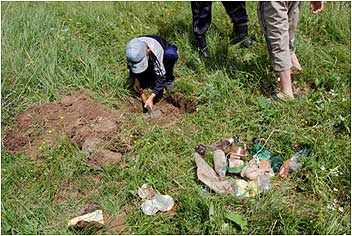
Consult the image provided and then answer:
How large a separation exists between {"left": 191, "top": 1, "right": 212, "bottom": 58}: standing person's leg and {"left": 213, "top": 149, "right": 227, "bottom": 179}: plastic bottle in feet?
4.26

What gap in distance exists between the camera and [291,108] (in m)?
3.20

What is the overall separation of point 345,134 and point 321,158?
322 mm

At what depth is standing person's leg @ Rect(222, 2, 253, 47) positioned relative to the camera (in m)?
4.05

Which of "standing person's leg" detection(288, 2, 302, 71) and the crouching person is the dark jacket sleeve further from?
"standing person's leg" detection(288, 2, 302, 71)

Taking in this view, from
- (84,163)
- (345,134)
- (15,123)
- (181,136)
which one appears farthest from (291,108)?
(15,123)

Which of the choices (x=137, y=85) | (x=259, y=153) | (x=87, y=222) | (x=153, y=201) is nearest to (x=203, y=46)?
(x=137, y=85)

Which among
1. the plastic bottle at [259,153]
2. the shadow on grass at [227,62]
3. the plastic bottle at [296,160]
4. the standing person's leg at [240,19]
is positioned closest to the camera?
the plastic bottle at [296,160]

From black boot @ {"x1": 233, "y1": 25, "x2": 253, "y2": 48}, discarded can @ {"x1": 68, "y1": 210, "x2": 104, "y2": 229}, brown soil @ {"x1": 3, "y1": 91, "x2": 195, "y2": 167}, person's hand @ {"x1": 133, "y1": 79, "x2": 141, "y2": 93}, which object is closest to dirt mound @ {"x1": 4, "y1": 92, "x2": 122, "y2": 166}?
brown soil @ {"x1": 3, "y1": 91, "x2": 195, "y2": 167}

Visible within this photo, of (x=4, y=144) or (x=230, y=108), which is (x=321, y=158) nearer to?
(x=230, y=108)

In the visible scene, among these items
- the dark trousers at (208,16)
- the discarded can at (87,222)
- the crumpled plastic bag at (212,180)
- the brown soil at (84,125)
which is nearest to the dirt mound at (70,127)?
the brown soil at (84,125)

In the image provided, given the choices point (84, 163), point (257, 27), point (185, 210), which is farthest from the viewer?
point (257, 27)

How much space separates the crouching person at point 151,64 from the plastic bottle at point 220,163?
0.84 metres

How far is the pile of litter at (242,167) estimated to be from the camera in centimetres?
269

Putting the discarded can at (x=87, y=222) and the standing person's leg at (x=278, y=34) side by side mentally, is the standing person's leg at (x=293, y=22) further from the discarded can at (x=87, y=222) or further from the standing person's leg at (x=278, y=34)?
the discarded can at (x=87, y=222)
